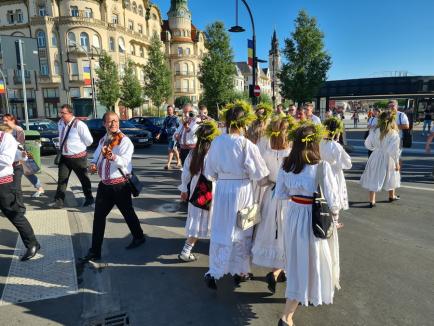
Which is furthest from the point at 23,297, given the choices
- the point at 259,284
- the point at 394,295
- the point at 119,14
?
the point at 119,14

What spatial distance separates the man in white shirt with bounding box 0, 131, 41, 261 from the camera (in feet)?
12.6

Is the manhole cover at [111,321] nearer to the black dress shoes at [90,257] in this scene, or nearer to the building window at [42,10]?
the black dress shoes at [90,257]

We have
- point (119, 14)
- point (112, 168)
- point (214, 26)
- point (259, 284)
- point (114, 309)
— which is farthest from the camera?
point (119, 14)

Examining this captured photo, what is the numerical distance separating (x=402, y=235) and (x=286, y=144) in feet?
8.82

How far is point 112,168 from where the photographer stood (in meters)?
4.04

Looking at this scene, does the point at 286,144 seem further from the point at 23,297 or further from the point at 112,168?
the point at 23,297

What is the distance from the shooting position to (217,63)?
31.8 meters

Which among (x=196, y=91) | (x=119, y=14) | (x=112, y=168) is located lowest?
(x=112, y=168)

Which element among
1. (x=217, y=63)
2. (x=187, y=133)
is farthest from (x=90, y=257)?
(x=217, y=63)

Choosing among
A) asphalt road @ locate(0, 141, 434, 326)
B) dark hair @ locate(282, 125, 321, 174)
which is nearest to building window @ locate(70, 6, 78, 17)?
asphalt road @ locate(0, 141, 434, 326)

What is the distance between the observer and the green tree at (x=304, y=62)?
23.5 metres

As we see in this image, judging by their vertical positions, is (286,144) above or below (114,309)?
above

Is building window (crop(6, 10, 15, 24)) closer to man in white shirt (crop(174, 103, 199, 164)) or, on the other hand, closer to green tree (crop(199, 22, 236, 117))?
green tree (crop(199, 22, 236, 117))

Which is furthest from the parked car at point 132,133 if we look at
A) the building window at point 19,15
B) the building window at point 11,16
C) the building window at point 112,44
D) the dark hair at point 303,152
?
the building window at point 11,16
